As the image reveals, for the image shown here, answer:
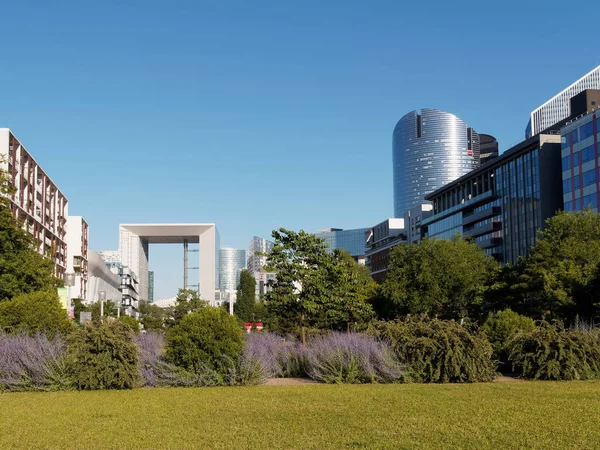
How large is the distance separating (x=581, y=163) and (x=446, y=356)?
191ft

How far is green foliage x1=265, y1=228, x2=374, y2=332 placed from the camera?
32.1m

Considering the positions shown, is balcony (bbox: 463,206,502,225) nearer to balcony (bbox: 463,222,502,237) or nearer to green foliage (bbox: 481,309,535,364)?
balcony (bbox: 463,222,502,237)

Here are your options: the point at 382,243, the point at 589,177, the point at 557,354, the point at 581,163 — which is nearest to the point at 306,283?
the point at 557,354

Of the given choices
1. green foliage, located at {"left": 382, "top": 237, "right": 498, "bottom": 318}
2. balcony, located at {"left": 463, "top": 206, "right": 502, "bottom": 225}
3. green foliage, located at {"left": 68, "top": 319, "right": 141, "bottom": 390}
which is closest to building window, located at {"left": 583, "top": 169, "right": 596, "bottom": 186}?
balcony, located at {"left": 463, "top": 206, "right": 502, "bottom": 225}

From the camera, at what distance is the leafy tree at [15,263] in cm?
3722

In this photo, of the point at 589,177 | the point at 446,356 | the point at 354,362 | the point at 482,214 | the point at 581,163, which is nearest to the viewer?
the point at 446,356

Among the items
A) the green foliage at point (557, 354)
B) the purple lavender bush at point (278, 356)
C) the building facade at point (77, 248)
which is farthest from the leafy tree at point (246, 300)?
the green foliage at point (557, 354)

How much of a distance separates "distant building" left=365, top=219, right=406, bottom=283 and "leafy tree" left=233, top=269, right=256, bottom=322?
47795 millimetres

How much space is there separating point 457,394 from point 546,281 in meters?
26.1

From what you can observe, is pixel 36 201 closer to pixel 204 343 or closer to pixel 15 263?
pixel 15 263

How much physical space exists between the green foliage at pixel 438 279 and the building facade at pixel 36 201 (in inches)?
1264

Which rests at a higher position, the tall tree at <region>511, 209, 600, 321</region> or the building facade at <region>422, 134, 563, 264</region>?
the building facade at <region>422, 134, 563, 264</region>

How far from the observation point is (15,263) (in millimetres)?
37625

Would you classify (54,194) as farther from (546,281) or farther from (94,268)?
(546,281)
